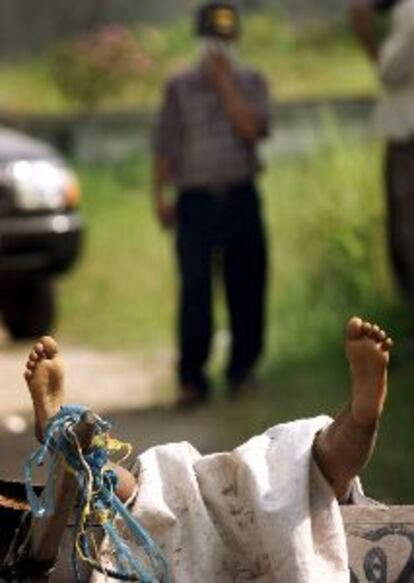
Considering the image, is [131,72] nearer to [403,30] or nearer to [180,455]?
[403,30]

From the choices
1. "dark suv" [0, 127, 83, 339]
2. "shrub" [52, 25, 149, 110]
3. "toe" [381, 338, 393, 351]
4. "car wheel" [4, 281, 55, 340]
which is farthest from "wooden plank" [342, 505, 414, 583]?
"shrub" [52, 25, 149, 110]

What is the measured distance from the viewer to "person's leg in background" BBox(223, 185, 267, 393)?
450 inches

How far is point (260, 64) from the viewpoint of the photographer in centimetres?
2298

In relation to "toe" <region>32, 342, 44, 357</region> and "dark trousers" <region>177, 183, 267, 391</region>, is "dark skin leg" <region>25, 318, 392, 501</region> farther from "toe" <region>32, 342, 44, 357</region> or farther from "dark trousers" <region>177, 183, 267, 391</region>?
"dark trousers" <region>177, 183, 267, 391</region>

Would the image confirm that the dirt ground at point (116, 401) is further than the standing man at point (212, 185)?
No

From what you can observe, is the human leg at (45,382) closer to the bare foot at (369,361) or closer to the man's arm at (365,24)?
the bare foot at (369,361)

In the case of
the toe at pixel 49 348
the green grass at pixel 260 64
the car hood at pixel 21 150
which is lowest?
the toe at pixel 49 348

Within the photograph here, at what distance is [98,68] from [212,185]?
38.2 ft

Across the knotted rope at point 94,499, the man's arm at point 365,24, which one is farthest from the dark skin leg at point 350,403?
the man's arm at point 365,24

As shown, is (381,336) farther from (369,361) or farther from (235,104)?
(235,104)

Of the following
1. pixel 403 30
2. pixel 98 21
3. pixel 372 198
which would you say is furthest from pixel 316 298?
pixel 98 21

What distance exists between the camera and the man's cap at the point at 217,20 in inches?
454

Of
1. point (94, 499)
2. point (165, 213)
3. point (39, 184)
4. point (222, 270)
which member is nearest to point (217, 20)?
point (165, 213)

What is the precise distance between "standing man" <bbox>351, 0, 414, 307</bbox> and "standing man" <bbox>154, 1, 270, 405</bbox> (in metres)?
0.53
